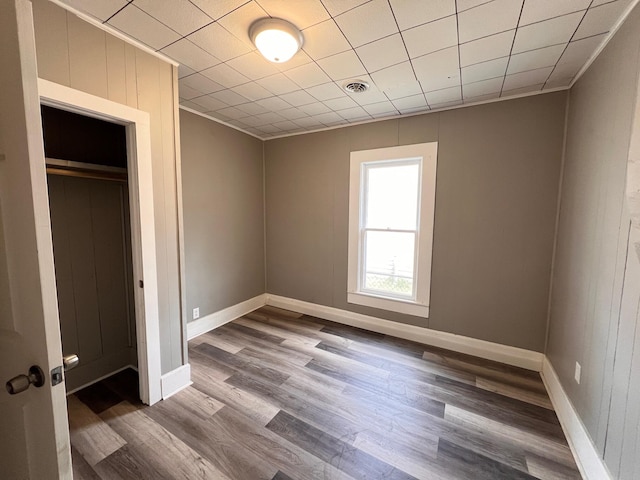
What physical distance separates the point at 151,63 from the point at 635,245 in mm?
3003

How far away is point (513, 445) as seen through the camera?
5.41 feet

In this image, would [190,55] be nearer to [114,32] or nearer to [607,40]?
[114,32]

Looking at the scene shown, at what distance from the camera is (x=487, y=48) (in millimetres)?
1709

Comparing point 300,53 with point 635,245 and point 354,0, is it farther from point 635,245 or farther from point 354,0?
point 635,245

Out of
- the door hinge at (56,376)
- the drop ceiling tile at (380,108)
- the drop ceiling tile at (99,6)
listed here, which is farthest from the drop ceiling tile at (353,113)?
the door hinge at (56,376)

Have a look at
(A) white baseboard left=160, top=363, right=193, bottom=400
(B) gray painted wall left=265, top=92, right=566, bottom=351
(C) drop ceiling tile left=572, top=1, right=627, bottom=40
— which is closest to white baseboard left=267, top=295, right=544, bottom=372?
(B) gray painted wall left=265, top=92, right=566, bottom=351

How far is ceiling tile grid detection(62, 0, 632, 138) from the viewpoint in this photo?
140 centimetres

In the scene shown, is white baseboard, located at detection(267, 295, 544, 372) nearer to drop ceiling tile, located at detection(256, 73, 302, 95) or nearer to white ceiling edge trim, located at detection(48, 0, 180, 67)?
drop ceiling tile, located at detection(256, 73, 302, 95)

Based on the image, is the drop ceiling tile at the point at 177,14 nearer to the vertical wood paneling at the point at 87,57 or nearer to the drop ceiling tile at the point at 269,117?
the vertical wood paneling at the point at 87,57

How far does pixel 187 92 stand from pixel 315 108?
1226 millimetres

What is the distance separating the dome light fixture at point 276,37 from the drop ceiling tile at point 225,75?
0.46 meters

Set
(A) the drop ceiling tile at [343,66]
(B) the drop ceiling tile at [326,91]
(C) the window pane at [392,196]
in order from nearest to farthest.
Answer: (A) the drop ceiling tile at [343,66] < (B) the drop ceiling tile at [326,91] < (C) the window pane at [392,196]

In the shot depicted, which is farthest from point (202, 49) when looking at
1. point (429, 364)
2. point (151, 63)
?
point (429, 364)

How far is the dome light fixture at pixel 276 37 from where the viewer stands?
4.92 feet
